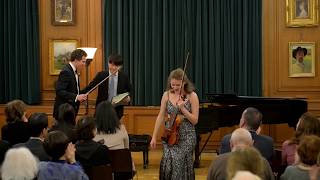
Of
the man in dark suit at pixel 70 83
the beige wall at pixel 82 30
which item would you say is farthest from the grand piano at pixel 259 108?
the beige wall at pixel 82 30

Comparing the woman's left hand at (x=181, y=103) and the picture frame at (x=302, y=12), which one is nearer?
the woman's left hand at (x=181, y=103)

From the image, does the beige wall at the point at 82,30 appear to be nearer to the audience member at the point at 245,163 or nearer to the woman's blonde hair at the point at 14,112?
the woman's blonde hair at the point at 14,112

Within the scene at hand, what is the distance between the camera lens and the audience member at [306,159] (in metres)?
4.02

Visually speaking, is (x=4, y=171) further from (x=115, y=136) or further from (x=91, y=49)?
(x=91, y=49)

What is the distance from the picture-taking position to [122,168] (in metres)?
5.70

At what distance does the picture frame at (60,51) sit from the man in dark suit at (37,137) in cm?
578

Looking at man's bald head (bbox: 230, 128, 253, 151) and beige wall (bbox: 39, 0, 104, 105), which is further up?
beige wall (bbox: 39, 0, 104, 105)

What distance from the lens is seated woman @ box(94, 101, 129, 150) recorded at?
5898 mm

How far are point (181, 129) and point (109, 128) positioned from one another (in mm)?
798

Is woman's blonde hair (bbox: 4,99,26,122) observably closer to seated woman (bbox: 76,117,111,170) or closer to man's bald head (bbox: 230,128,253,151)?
seated woman (bbox: 76,117,111,170)

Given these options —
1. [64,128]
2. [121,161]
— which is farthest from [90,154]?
[64,128]

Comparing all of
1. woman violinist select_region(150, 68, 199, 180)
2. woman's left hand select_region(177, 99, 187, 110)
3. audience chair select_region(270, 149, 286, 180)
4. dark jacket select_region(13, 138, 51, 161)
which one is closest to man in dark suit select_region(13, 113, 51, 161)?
dark jacket select_region(13, 138, 51, 161)

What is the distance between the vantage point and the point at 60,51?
36.4 ft

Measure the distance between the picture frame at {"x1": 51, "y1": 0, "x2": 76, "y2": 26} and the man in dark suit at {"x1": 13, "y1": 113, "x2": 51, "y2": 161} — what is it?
19.3 feet
